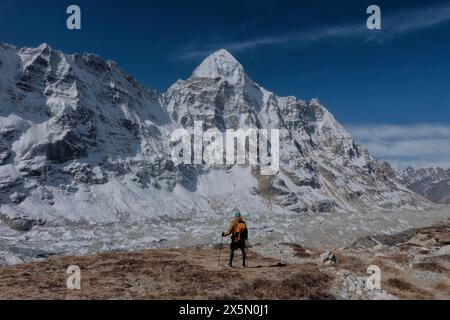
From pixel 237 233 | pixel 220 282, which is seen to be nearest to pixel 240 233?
pixel 237 233

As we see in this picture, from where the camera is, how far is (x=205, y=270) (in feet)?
87.9

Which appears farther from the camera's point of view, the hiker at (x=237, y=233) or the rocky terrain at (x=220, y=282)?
the hiker at (x=237, y=233)

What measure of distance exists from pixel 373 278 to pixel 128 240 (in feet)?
544

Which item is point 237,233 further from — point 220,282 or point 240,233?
point 220,282

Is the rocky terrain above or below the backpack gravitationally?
below

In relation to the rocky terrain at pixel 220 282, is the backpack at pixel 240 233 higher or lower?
higher

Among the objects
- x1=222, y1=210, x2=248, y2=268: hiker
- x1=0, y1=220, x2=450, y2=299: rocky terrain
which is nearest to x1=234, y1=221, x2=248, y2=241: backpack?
x1=222, y1=210, x2=248, y2=268: hiker

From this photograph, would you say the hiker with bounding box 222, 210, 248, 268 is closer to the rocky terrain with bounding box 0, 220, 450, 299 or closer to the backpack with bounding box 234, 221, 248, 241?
the backpack with bounding box 234, 221, 248, 241

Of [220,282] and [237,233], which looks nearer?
[220,282]

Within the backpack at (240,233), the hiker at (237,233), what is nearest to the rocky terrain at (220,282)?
the hiker at (237,233)

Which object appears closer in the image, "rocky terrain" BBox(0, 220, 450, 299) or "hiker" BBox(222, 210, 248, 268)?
"rocky terrain" BBox(0, 220, 450, 299)

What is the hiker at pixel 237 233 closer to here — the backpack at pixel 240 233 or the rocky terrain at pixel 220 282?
the backpack at pixel 240 233
